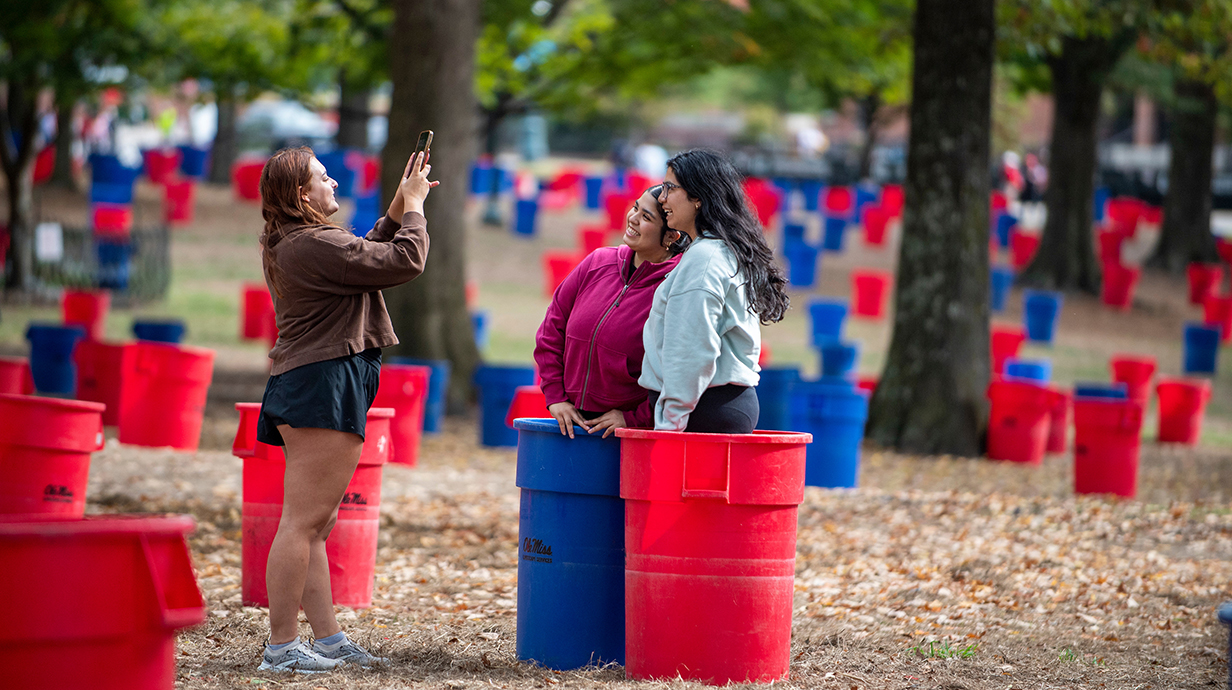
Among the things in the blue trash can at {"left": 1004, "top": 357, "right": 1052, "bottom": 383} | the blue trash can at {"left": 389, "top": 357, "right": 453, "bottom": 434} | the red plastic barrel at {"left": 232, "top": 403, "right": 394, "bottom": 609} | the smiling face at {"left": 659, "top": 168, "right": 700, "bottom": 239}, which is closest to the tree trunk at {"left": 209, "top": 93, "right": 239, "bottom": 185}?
the blue trash can at {"left": 389, "top": 357, "right": 453, "bottom": 434}

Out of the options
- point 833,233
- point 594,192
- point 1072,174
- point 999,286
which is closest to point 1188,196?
point 1072,174

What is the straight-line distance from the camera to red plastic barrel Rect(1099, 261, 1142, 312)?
20.9 m

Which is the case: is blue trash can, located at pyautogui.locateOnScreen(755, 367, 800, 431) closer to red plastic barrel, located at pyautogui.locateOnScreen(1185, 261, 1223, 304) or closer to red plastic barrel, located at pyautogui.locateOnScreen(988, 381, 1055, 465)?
red plastic barrel, located at pyautogui.locateOnScreen(988, 381, 1055, 465)

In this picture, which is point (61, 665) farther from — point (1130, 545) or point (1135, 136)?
point (1135, 136)

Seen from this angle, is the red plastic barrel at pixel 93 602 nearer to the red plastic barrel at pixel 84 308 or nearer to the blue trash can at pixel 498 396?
the blue trash can at pixel 498 396

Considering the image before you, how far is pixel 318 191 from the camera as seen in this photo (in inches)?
163

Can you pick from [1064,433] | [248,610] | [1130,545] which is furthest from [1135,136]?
[248,610]

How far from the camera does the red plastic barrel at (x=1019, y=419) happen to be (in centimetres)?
1029

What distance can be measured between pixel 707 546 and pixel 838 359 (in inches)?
355

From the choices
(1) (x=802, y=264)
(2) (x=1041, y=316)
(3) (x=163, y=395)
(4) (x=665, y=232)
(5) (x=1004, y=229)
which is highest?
(5) (x=1004, y=229)

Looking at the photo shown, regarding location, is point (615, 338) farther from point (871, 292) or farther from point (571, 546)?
point (871, 292)

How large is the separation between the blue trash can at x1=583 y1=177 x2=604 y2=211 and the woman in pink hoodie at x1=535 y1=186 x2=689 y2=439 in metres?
24.2

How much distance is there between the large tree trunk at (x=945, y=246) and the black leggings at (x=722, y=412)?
22.2ft

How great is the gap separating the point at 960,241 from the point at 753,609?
703 centimetres
